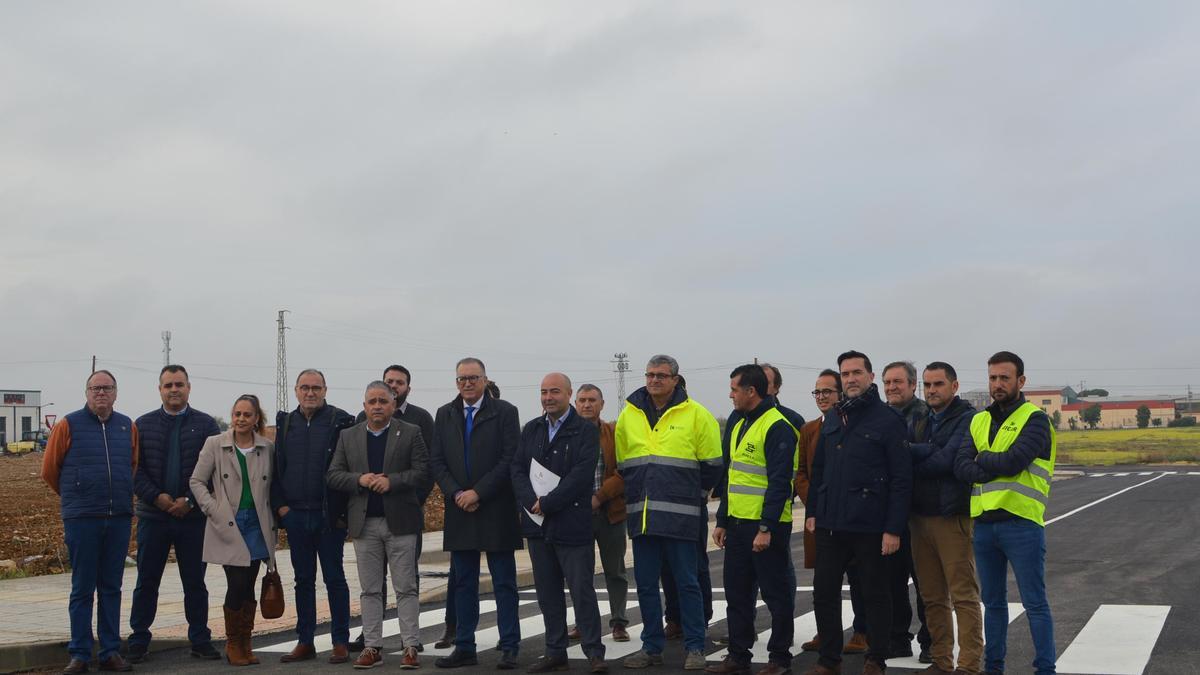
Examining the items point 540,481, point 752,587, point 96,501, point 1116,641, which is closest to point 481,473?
point 540,481

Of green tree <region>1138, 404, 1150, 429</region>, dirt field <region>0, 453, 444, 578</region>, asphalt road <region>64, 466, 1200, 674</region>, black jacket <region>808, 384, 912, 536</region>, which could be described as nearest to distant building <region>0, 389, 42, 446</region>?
dirt field <region>0, 453, 444, 578</region>

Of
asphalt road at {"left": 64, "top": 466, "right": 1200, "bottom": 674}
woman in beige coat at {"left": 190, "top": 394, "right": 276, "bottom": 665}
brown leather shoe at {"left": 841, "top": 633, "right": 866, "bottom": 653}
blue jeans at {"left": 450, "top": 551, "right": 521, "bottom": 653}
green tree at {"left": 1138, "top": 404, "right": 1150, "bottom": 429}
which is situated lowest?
green tree at {"left": 1138, "top": 404, "right": 1150, "bottom": 429}

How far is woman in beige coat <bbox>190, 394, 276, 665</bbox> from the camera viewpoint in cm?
901

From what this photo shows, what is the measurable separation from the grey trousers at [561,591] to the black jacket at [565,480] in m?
0.11

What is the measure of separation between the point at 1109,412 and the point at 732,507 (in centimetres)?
20560

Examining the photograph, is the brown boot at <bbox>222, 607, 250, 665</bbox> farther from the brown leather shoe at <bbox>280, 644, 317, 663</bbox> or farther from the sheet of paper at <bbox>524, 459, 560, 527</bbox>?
the sheet of paper at <bbox>524, 459, 560, 527</bbox>

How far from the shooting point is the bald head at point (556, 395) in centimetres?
889

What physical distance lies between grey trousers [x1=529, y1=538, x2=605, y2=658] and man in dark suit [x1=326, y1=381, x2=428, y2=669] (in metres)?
0.99

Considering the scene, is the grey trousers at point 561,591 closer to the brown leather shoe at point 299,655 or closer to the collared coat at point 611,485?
the collared coat at point 611,485

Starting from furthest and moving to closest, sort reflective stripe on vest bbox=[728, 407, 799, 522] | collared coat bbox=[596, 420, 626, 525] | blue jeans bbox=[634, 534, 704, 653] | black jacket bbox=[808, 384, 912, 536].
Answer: collared coat bbox=[596, 420, 626, 525], blue jeans bbox=[634, 534, 704, 653], reflective stripe on vest bbox=[728, 407, 799, 522], black jacket bbox=[808, 384, 912, 536]

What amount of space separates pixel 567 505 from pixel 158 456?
334 centimetres

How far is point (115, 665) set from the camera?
347 inches

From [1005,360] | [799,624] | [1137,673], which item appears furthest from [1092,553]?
[1005,360]

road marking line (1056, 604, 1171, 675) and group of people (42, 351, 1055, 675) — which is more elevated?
group of people (42, 351, 1055, 675)
